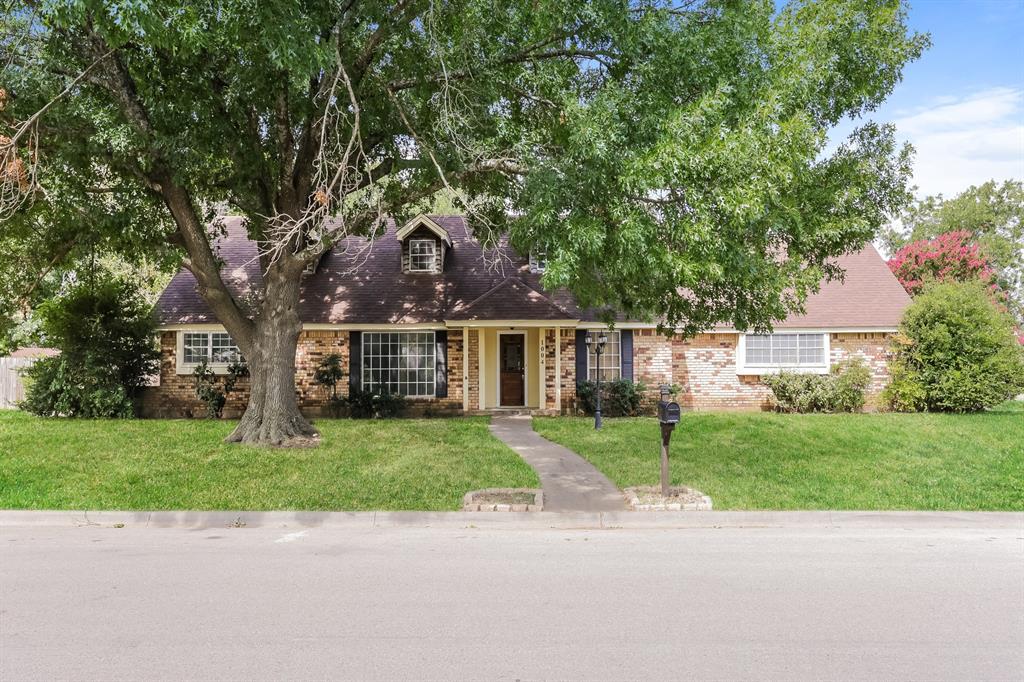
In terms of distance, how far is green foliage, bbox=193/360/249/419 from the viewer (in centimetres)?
Result: 1832

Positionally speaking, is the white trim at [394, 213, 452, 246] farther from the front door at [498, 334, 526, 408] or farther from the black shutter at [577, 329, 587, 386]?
the black shutter at [577, 329, 587, 386]

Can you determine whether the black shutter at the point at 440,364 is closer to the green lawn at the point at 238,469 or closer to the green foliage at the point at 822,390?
the green lawn at the point at 238,469

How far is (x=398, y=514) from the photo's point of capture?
880 cm

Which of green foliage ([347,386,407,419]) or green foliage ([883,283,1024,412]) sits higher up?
green foliage ([883,283,1024,412])

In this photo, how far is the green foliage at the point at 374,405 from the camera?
1809 centimetres

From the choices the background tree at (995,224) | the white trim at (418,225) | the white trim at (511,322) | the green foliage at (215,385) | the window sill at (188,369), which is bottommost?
the green foliage at (215,385)

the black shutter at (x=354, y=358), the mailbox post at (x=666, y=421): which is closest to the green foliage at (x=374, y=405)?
the black shutter at (x=354, y=358)

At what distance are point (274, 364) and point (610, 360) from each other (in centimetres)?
939

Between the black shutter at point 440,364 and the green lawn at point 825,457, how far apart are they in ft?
11.1

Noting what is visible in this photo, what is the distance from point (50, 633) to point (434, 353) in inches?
571

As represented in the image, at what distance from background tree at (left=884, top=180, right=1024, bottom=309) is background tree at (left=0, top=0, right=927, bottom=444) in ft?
115

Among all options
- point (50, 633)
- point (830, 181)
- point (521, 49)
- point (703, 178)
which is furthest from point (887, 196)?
point (50, 633)

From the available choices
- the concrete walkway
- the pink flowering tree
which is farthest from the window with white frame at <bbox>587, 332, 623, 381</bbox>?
the pink flowering tree

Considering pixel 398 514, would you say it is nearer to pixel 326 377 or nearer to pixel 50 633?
pixel 50 633
